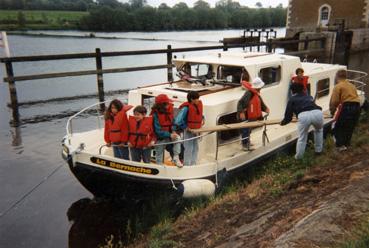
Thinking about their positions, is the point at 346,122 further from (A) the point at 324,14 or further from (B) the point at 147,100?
(A) the point at 324,14

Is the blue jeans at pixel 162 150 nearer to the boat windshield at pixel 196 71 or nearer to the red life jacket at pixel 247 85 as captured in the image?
the red life jacket at pixel 247 85

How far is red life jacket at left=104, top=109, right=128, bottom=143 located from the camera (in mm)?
7312

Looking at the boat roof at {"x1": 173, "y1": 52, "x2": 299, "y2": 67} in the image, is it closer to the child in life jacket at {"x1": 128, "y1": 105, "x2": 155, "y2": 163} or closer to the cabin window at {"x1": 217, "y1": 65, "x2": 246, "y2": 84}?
the cabin window at {"x1": 217, "y1": 65, "x2": 246, "y2": 84}

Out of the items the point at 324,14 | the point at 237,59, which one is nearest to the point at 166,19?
the point at 324,14

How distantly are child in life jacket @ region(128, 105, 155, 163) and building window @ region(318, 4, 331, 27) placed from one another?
133 feet

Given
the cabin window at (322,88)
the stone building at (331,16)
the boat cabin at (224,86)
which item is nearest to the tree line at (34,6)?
the stone building at (331,16)

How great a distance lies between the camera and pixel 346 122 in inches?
331

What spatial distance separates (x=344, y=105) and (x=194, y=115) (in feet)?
10.9

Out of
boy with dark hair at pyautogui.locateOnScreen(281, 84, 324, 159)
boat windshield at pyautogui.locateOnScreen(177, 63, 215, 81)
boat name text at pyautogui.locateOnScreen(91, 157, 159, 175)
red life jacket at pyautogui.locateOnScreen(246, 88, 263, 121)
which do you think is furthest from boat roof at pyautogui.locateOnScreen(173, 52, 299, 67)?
boat name text at pyautogui.locateOnScreen(91, 157, 159, 175)

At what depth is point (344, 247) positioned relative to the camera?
389 centimetres

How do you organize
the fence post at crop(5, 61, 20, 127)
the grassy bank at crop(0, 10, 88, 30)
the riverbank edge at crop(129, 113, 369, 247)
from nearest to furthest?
the riverbank edge at crop(129, 113, 369, 247) < the fence post at crop(5, 61, 20, 127) < the grassy bank at crop(0, 10, 88, 30)

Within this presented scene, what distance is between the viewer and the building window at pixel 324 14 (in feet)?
141

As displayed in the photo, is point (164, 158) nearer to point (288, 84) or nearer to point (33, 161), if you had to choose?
point (288, 84)

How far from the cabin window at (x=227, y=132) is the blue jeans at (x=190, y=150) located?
91 cm
